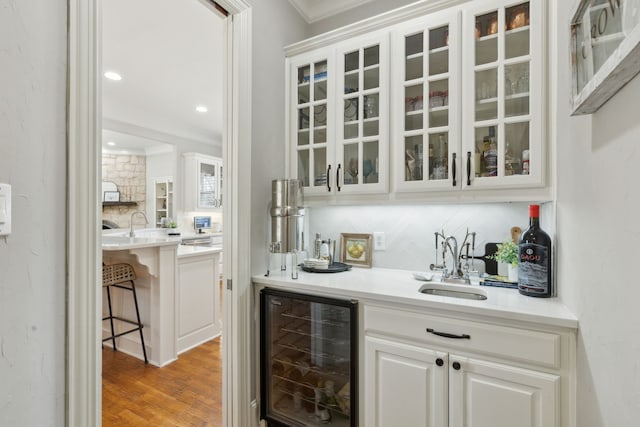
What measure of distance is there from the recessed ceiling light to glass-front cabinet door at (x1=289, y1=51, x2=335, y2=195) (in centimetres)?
240

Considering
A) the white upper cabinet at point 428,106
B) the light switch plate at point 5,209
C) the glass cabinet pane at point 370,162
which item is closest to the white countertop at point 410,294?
the white upper cabinet at point 428,106

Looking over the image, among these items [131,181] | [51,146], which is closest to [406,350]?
[51,146]

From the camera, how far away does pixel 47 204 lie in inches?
33.5

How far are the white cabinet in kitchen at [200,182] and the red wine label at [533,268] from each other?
18.4ft

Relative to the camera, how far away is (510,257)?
152 centimetres

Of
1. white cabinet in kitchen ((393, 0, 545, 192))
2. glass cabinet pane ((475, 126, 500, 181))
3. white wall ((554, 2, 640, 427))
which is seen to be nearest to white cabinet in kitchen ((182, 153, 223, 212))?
white cabinet in kitchen ((393, 0, 545, 192))

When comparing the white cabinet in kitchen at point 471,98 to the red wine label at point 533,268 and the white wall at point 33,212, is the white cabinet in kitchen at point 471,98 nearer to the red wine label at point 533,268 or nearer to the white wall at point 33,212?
the red wine label at point 533,268

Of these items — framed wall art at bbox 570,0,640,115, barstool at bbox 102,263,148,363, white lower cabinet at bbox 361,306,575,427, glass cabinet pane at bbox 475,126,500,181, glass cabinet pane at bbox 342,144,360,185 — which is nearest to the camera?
framed wall art at bbox 570,0,640,115

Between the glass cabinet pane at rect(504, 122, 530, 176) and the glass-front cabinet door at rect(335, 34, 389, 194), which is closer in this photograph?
the glass cabinet pane at rect(504, 122, 530, 176)

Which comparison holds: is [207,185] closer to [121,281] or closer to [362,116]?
[121,281]

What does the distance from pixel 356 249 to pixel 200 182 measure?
4.72 meters

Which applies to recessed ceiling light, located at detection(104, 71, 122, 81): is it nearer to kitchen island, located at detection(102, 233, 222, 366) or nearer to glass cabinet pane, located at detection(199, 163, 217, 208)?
kitchen island, located at detection(102, 233, 222, 366)

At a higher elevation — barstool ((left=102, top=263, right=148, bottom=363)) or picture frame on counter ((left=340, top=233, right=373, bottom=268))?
picture frame on counter ((left=340, top=233, right=373, bottom=268))

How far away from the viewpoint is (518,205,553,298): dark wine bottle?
1.33 metres
